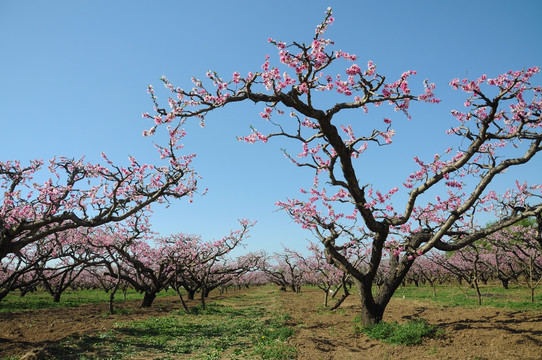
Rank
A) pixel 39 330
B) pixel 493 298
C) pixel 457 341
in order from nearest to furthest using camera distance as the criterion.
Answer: pixel 457 341
pixel 39 330
pixel 493 298

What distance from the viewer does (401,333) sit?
31.2 feet

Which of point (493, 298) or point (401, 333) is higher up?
point (401, 333)

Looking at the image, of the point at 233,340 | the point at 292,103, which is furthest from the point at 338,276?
the point at 292,103

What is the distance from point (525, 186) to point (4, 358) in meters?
21.5

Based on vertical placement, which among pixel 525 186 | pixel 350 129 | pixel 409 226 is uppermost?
pixel 350 129

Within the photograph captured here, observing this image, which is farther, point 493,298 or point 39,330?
point 493,298

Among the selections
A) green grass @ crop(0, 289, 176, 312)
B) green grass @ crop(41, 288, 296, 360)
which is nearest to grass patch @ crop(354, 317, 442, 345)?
green grass @ crop(41, 288, 296, 360)

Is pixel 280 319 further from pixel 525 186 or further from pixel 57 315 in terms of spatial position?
pixel 525 186

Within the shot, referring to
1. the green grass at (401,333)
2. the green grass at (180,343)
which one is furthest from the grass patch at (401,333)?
the green grass at (180,343)

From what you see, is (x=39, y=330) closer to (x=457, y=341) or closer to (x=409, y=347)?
(x=409, y=347)

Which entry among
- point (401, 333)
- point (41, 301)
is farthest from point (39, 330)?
point (41, 301)

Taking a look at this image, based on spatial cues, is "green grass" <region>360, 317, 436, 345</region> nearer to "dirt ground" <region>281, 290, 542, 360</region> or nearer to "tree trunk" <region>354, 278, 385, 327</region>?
"dirt ground" <region>281, 290, 542, 360</region>

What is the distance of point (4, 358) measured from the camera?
8469 mm

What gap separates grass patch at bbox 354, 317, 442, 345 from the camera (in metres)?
9.24
